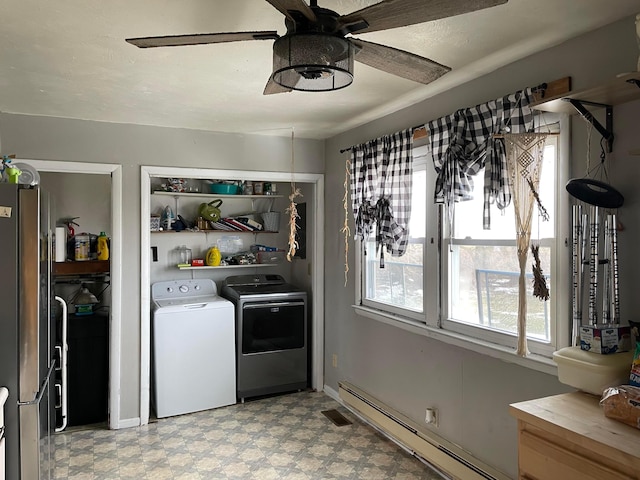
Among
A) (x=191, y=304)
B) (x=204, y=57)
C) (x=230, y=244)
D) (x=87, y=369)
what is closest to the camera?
(x=204, y=57)

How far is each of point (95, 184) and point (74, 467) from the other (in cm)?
243

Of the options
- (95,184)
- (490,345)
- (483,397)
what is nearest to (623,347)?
(490,345)

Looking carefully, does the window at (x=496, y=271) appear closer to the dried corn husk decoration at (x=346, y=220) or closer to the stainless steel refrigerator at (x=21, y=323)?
the dried corn husk decoration at (x=346, y=220)

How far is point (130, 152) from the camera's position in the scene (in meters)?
3.66

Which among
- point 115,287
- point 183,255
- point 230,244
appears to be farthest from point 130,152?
point 230,244

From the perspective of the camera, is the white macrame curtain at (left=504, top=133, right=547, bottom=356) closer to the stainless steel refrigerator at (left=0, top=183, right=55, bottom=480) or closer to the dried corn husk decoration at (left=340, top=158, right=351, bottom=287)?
the dried corn husk decoration at (left=340, top=158, right=351, bottom=287)

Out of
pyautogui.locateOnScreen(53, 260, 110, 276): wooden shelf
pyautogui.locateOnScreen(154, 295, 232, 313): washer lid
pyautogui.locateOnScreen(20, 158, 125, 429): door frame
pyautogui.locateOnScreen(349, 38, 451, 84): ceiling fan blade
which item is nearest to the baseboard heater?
pyautogui.locateOnScreen(154, 295, 232, 313): washer lid

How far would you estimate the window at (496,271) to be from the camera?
2293mm

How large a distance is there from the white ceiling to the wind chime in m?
0.66

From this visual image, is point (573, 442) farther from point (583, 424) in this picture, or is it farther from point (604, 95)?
point (604, 95)

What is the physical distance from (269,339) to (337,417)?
36.6 inches

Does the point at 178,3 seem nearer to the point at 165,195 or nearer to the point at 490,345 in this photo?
the point at 490,345

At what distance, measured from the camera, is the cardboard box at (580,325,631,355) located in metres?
1.78

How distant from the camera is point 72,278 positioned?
4.28 meters
